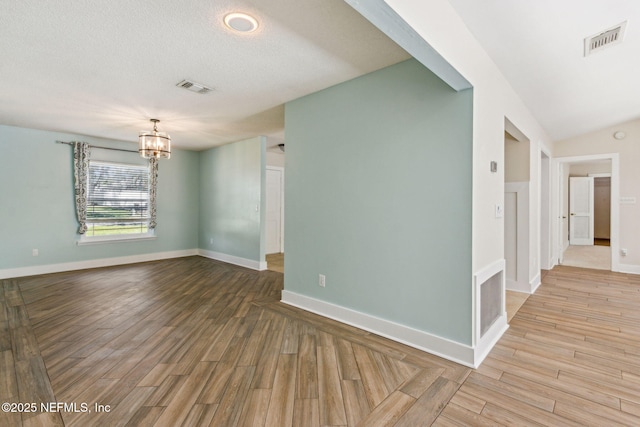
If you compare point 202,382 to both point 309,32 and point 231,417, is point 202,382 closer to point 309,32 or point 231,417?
point 231,417

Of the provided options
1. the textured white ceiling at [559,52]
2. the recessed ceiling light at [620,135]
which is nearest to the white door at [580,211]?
the recessed ceiling light at [620,135]

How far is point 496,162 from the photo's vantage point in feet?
8.57

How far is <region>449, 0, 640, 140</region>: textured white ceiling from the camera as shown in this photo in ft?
6.43

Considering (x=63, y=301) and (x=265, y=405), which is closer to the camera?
(x=265, y=405)

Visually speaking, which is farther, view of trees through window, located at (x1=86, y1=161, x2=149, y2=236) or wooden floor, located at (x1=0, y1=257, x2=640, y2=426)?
view of trees through window, located at (x1=86, y1=161, x2=149, y2=236)

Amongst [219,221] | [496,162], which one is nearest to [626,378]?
[496,162]

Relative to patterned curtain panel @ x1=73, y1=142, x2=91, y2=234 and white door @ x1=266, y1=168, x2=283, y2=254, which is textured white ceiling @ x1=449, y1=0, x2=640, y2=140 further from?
patterned curtain panel @ x1=73, y1=142, x2=91, y2=234

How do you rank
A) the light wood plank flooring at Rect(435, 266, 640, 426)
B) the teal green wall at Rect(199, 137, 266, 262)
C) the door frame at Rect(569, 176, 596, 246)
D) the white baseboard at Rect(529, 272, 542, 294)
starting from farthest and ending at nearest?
the door frame at Rect(569, 176, 596, 246) → the teal green wall at Rect(199, 137, 266, 262) → the white baseboard at Rect(529, 272, 542, 294) → the light wood plank flooring at Rect(435, 266, 640, 426)

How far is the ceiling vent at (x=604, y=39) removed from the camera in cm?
226

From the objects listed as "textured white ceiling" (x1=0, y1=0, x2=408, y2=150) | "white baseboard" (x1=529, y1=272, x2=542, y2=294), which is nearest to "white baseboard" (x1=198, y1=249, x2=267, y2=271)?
"textured white ceiling" (x1=0, y1=0, x2=408, y2=150)

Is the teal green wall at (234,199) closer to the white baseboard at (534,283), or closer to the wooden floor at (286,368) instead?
the wooden floor at (286,368)

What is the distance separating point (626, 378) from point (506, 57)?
258 cm

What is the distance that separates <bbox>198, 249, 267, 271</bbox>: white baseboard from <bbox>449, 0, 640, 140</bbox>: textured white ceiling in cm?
445

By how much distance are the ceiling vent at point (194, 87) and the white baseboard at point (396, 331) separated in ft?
8.20
